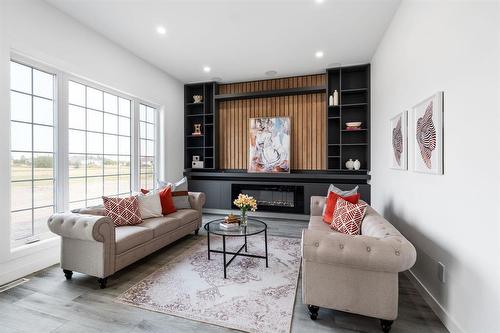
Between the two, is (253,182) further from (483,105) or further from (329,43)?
(483,105)

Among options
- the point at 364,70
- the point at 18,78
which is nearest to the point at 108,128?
the point at 18,78

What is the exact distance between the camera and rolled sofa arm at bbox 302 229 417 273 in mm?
1583

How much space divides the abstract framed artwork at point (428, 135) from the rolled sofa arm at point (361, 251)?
76 centimetres

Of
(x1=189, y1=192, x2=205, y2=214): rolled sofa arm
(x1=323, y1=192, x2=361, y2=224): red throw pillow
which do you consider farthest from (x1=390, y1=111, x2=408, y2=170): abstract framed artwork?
(x1=189, y1=192, x2=205, y2=214): rolled sofa arm

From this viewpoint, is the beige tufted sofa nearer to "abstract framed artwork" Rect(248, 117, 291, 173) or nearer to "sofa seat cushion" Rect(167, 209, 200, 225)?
"sofa seat cushion" Rect(167, 209, 200, 225)

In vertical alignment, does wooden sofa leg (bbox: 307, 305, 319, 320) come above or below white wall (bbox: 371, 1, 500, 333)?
below

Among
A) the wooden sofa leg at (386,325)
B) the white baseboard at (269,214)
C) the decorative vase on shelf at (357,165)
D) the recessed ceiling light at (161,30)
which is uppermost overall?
the recessed ceiling light at (161,30)

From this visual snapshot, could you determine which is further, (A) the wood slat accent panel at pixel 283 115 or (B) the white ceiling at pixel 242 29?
(A) the wood slat accent panel at pixel 283 115

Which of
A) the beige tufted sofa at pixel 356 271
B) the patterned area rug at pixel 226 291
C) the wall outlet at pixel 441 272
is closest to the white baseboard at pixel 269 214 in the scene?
the patterned area rug at pixel 226 291

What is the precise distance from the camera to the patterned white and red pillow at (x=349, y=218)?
8.50ft

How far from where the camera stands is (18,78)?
8.61 feet

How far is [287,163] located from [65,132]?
3.74 metres

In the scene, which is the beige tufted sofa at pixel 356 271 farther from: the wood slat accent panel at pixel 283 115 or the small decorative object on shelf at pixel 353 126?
the wood slat accent panel at pixel 283 115

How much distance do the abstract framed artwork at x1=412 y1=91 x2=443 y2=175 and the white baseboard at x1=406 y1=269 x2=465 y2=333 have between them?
1055 mm
